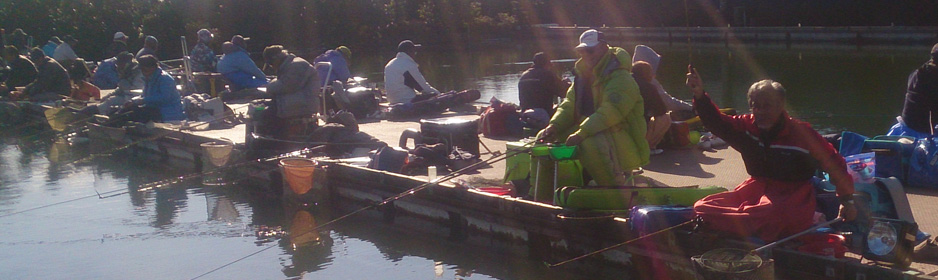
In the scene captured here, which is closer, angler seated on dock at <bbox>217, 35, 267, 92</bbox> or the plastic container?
the plastic container

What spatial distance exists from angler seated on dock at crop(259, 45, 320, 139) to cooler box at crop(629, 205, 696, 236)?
5665 mm

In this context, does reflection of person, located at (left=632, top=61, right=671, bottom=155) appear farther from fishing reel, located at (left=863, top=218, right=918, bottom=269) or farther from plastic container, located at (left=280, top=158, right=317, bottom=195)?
plastic container, located at (left=280, top=158, right=317, bottom=195)

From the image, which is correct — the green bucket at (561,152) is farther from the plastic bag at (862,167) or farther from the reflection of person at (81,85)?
the reflection of person at (81,85)

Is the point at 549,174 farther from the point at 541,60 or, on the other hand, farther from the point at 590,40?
the point at 541,60

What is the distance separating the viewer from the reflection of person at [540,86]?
10.5 metres

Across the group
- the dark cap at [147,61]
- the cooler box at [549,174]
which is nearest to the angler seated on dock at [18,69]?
the dark cap at [147,61]

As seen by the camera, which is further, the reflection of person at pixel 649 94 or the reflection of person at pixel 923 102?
the reflection of person at pixel 649 94

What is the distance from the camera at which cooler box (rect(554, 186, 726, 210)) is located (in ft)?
21.5

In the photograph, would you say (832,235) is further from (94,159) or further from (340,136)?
(94,159)

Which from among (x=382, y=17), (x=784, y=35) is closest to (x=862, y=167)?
(x=784, y=35)

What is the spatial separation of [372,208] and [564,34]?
3940 centimetres

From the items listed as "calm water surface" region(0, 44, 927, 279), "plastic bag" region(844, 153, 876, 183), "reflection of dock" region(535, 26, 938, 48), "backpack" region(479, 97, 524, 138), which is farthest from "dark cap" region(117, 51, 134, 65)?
"reflection of dock" region(535, 26, 938, 48)

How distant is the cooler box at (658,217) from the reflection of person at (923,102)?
286 centimetres

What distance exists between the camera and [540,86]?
10555 millimetres
